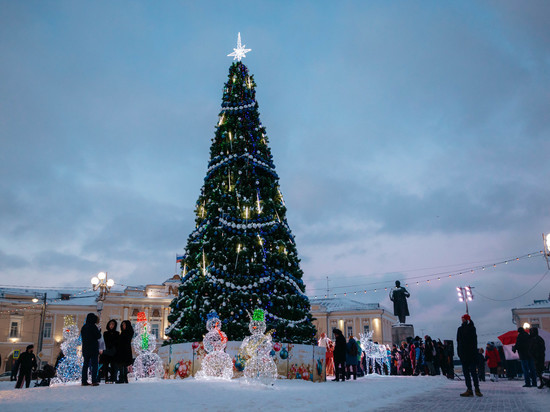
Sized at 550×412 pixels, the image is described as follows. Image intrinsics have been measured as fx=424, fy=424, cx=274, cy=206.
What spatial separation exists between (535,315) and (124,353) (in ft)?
171

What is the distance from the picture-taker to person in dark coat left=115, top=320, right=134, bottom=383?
9453 mm

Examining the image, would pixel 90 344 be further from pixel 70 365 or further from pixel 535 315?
pixel 535 315

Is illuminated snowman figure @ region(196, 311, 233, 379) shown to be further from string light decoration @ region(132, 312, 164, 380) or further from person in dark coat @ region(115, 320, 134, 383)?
person in dark coat @ region(115, 320, 134, 383)

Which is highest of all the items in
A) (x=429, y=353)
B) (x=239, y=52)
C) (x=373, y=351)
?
(x=239, y=52)

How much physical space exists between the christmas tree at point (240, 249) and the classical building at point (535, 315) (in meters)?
45.2

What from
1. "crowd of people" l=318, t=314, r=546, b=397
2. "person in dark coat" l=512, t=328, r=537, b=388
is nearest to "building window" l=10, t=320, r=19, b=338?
"crowd of people" l=318, t=314, r=546, b=397

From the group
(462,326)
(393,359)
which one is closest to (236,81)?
(462,326)

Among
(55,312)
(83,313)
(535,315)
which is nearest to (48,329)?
(55,312)

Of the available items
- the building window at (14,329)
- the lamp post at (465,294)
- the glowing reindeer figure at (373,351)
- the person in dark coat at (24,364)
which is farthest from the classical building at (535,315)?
the building window at (14,329)

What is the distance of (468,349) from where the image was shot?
9.11 m

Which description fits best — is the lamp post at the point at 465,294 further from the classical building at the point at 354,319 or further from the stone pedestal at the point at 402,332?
the classical building at the point at 354,319

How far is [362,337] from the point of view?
19766 millimetres

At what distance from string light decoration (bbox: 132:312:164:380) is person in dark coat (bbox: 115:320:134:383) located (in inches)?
55.8

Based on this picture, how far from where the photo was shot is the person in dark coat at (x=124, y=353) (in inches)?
372
